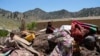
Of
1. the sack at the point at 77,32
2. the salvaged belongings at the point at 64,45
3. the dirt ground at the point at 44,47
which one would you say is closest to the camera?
the sack at the point at 77,32

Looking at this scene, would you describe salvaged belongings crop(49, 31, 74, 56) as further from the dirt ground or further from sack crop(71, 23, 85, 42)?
the dirt ground

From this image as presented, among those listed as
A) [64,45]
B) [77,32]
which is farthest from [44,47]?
[77,32]

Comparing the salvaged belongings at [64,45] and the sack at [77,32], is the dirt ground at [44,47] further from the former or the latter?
the sack at [77,32]

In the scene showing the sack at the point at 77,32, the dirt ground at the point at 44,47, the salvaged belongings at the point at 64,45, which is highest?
the sack at the point at 77,32

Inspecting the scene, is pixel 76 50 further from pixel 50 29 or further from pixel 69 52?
pixel 50 29

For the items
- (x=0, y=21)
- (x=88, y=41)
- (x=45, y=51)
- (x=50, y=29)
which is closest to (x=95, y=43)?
(x=88, y=41)

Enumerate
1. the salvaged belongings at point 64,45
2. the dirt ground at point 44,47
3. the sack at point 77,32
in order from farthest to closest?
the dirt ground at point 44,47 < the salvaged belongings at point 64,45 < the sack at point 77,32

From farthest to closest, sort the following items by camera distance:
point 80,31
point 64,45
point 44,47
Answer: point 44,47
point 64,45
point 80,31

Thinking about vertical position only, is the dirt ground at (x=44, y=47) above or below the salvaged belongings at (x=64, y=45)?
below

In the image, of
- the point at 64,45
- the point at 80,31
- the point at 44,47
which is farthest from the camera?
the point at 44,47

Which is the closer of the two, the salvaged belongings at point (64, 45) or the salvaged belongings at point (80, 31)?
the salvaged belongings at point (80, 31)

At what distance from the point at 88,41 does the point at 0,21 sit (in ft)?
302

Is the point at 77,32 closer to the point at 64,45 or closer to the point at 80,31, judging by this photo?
the point at 80,31

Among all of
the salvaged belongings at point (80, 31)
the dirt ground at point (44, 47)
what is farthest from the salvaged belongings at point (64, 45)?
the dirt ground at point (44, 47)
